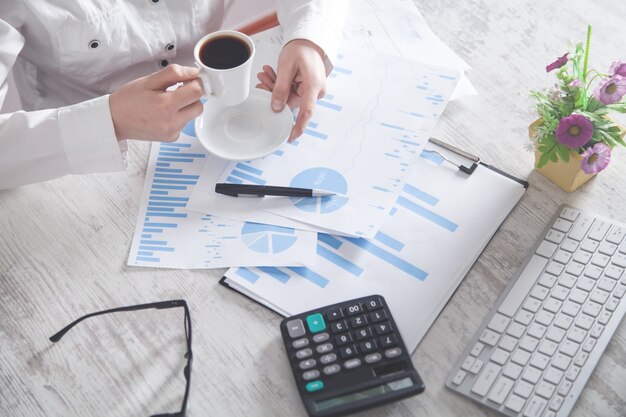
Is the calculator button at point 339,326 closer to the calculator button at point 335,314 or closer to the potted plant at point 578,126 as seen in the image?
the calculator button at point 335,314

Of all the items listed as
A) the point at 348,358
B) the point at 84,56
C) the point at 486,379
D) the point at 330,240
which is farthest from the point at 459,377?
the point at 84,56

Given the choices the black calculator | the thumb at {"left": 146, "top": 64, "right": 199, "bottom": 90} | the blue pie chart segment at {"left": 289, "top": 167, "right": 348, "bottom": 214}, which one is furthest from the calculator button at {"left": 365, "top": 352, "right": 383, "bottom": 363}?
the thumb at {"left": 146, "top": 64, "right": 199, "bottom": 90}

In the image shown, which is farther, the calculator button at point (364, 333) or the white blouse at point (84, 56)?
the white blouse at point (84, 56)

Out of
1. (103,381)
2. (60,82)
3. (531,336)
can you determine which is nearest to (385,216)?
Answer: (531,336)

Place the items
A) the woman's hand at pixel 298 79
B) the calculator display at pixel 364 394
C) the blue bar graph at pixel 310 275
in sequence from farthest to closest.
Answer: the woman's hand at pixel 298 79 < the blue bar graph at pixel 310 275 < the calculator display at pixel 364 394

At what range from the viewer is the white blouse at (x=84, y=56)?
2.64ft

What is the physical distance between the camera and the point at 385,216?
80cm

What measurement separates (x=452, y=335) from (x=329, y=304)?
0.16 m

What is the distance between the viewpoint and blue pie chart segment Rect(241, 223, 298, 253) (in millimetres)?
781

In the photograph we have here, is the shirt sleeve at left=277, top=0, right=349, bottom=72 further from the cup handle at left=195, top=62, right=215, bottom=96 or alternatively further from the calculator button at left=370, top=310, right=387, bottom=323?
the calculator button at left=370, top=310, right=387, bottom=323

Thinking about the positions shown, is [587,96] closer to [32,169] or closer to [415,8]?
[415,8]

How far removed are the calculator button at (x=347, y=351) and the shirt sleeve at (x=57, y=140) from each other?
40cm

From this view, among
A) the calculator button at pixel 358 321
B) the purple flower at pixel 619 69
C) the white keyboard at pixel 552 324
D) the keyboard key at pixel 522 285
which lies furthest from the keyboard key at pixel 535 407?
the purple flower at pixel 619 69

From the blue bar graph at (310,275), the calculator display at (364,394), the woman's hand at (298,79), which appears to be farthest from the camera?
the woman's hand at (298,79)
